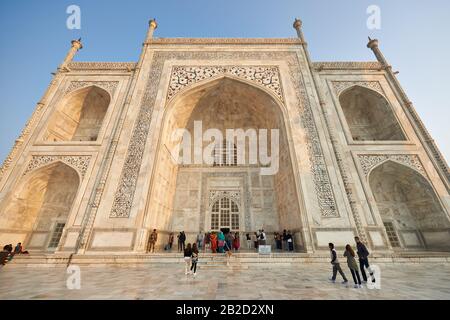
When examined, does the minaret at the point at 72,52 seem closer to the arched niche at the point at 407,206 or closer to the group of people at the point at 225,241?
the group of people at the point at 225,241

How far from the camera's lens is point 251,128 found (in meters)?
14.5

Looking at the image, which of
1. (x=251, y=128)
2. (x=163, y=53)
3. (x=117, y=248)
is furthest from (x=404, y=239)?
(x=163, y=53)

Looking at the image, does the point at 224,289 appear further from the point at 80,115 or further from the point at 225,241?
the point at 80,115

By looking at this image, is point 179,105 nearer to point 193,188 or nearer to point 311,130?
point 193,188

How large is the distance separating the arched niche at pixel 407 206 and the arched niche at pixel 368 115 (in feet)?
7.48

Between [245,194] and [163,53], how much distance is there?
11.0m

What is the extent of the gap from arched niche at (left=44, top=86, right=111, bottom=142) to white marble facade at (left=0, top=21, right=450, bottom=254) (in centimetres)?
7

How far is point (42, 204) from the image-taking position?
1032cm

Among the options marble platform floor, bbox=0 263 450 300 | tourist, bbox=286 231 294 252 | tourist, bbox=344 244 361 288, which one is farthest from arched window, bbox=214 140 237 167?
tourist, bbox=344 244 361 288

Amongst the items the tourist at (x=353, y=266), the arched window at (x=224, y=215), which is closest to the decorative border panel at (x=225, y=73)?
the arched window at (x=224, y=215)

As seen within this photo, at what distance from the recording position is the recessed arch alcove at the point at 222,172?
1086 centimetres

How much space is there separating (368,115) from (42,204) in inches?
781

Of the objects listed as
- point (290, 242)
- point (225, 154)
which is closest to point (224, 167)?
point (225, 154)

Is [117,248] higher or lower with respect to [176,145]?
lower
